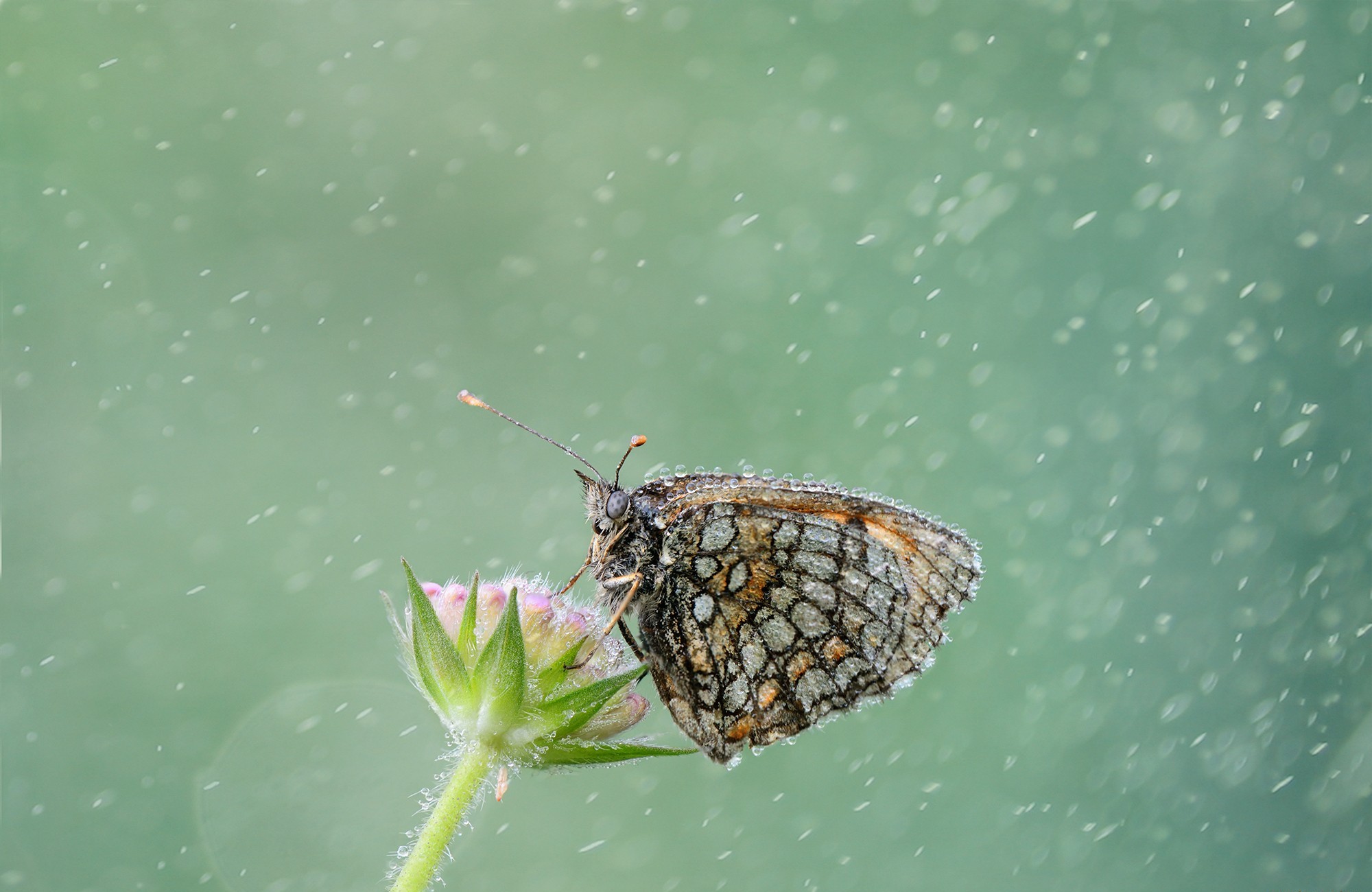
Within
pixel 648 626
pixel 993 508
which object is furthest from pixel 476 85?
pixel 648 626

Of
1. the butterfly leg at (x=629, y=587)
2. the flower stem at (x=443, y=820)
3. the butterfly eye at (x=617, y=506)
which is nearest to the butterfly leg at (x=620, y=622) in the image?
the butterfly leg at (x=629, y=587)

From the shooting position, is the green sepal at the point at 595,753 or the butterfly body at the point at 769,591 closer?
the green sepal at the point at 595,753

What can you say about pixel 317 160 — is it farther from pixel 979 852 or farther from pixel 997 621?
pixel 979 852

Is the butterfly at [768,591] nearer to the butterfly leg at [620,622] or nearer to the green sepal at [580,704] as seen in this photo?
the butterfly leg at [620,622]

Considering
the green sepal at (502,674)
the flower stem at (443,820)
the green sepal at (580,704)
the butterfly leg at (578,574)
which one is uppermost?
the butterfly leg at (578,574)

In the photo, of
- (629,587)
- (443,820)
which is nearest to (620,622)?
(629,587)

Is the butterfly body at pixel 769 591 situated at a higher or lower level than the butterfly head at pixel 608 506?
lower
